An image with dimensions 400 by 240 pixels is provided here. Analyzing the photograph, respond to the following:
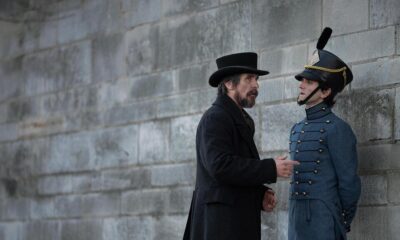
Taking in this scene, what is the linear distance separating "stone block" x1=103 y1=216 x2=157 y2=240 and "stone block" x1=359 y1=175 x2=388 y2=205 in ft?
7.22

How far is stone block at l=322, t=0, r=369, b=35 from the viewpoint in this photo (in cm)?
587

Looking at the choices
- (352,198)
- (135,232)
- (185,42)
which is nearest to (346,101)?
(352,198)

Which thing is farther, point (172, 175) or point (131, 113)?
point (131, 113)

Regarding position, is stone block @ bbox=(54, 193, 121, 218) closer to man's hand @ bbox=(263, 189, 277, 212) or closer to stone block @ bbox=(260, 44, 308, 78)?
stone block @ bbox=(260, 44, 308, 78)

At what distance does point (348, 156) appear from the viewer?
5312mm

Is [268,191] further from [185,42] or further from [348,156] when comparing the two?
[185,42]

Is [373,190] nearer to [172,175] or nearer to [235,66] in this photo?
[235,66]

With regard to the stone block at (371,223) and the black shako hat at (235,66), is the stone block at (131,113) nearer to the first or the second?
the black shako hat at (235,66)

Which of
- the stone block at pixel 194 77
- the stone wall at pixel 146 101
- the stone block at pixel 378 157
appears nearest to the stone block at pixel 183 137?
the stone wall at pixel 146 101

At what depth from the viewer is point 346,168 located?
17.4 ft

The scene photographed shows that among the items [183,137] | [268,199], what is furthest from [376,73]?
[183,137]

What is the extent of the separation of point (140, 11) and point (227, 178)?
2.94 meters

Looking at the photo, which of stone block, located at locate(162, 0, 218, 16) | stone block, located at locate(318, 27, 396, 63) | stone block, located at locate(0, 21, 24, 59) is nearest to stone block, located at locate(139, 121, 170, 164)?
stone block, located at locate(162, 0, 218, 16)

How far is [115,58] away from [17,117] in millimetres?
1513
